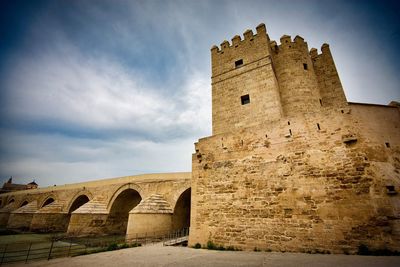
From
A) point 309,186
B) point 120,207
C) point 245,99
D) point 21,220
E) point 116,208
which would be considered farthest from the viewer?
point 21,220

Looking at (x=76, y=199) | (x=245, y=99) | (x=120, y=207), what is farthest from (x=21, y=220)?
(x=245, y=99)

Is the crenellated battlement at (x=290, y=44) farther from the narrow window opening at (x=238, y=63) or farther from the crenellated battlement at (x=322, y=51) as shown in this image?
the narrow window opening at (x=238, y=63)

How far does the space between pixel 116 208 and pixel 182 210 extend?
6617 millimetres

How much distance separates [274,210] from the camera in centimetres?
624

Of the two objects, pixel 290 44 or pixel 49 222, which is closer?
pixel 290 44

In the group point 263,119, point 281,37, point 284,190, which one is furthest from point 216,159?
point 281,37

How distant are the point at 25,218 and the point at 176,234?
17.1 m

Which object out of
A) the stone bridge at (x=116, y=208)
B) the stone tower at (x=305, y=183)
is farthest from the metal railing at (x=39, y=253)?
the stone tower at (x=305, y=183)

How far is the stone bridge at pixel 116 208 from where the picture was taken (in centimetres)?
1120

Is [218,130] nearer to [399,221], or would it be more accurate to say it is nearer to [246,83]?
[246,83]

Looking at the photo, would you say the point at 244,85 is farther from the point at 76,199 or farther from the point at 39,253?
the point at 76,199

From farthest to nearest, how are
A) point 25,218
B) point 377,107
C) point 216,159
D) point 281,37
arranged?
point 25,218, point 281,37, point 216,159, point 377,107

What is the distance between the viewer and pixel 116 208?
1589 centimetres

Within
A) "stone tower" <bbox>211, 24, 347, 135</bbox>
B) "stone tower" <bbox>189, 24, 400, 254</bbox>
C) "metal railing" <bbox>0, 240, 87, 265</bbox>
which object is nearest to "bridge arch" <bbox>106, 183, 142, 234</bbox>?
"metal railing" <bbox>0, 240, 87, 265</bbox>
